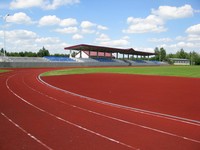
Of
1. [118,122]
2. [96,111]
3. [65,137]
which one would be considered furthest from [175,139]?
[96,111]

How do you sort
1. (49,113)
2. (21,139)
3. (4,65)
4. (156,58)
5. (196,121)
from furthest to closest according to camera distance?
(156,58) < (4,65) < (49,113) < (196,121) < (21,139)

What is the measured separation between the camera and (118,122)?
964 centimetres

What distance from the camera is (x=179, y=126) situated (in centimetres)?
923

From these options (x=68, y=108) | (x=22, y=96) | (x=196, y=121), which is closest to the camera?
(x=196, y=121)

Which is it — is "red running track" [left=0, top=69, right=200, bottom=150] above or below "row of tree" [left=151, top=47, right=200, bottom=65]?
below

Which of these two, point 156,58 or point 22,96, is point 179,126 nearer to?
point 22,96

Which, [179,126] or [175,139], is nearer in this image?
[175,139]

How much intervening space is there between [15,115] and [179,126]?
21.5 feet

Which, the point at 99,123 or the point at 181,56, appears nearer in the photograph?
the point at 99,123

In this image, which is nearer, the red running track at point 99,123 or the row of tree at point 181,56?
the red running track at point 99,123

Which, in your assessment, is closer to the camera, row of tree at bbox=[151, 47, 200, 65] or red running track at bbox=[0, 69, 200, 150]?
red running track at bbox=[0, 69, 200, 150]

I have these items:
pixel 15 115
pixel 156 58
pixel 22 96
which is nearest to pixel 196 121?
pixel 15 115

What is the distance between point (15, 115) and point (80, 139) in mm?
4129

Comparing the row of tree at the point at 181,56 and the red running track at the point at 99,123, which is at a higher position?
the row of tree at the point at 181,56
